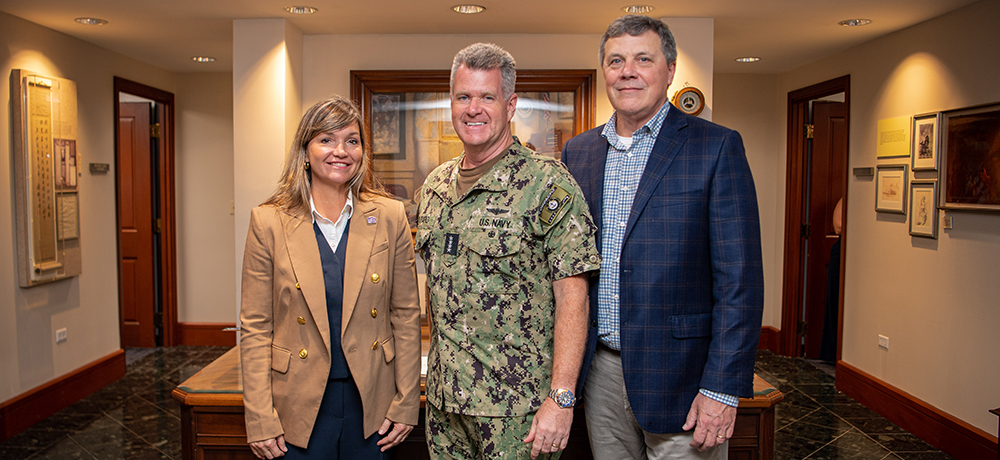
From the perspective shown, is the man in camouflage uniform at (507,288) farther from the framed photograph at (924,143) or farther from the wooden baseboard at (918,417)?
Result: the framed photograph at (924,143)

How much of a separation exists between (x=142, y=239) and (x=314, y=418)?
5.14m

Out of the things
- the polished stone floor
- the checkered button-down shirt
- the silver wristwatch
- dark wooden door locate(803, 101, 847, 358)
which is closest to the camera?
the silver wristwatch

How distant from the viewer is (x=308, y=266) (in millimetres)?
1693

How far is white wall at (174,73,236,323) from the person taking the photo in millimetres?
6055

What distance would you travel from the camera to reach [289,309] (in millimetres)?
1700

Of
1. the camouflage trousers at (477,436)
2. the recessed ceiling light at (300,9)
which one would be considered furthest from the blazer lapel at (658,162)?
the recessed ceiling light at (300,9)

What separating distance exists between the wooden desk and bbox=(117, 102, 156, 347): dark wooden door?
439cm

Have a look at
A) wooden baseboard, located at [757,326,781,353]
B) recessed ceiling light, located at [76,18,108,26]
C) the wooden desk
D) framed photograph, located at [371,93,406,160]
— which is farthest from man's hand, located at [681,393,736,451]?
wooden baseboard, located at [757,326,781,353]

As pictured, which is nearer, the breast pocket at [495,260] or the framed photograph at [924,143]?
the breast pocket at [495,260]

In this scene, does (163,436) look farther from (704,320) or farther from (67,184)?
(704,320)

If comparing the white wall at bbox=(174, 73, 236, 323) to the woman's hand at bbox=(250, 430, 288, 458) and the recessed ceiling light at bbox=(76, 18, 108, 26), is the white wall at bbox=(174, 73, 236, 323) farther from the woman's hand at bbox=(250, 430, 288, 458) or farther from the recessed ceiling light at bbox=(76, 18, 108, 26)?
the woman's hand at bbox=(250, 430, 288, 458)

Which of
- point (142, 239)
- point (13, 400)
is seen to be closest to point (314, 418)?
point (13, 400)

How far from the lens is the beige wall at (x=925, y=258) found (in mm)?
3535

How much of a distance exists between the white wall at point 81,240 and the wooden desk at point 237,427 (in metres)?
2.64
